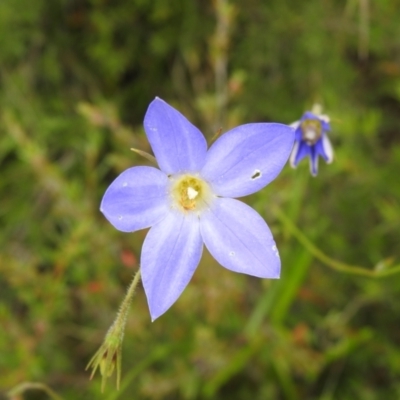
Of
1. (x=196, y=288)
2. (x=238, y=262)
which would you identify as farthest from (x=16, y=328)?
(x=238, y=262)

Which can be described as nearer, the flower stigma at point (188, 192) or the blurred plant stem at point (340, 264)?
the flower stigma at point (188, 192)

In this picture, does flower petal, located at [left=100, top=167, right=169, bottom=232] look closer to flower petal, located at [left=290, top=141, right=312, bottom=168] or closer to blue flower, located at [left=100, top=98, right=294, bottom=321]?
blue flower, located at [left=100, top=98, right=294, bottom=321]

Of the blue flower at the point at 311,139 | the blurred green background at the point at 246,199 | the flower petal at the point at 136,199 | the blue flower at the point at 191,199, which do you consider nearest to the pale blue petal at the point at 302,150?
the blue flower at the point at 311,139

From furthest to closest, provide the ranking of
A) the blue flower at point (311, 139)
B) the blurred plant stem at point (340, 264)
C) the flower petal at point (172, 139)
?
the blurred plant stem at point (340, 264) < the blue flower at point (311, 139) < the flower petal at point (172, 139)

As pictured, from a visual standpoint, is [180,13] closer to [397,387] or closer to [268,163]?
[268,163]

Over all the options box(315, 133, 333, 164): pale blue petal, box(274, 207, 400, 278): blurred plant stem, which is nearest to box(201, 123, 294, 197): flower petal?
box(315, 133, 333, 164): pale blue petal

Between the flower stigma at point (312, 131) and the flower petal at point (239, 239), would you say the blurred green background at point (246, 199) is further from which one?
the flower petal at point (239, 239)

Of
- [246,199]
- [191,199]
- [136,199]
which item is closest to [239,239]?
[191,199]
